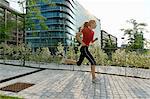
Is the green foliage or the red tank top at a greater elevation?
the red tank top

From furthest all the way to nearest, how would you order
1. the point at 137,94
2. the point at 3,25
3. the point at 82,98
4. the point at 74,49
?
the point at 3,25
the point at 74,49
the point at 137,94
the point at 82,98

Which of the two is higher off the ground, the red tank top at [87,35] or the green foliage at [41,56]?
the red tank top at [87,35]

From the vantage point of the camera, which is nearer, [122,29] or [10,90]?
[10,90]

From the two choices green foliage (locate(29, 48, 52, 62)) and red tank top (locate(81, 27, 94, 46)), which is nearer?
red tank top (locate(81, 27, 94, 46))

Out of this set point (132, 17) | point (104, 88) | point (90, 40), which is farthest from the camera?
point (132, 17)

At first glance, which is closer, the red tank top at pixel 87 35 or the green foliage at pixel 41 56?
the red tank top at pixel 87 35

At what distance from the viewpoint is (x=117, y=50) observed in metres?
11.7

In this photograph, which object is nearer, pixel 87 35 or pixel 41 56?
pixel 87 35

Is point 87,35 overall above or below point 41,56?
above

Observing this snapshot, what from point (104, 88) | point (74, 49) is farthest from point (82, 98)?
point (74, 49)

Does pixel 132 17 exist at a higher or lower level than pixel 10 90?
higher

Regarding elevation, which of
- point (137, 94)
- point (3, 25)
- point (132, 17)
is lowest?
point (137, 94)

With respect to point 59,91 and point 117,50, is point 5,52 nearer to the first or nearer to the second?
point 117,50

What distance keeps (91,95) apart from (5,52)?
11032 mm
